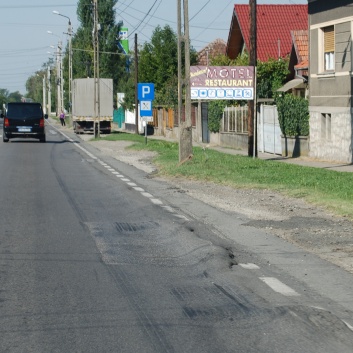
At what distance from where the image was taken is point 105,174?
24016 millimetres

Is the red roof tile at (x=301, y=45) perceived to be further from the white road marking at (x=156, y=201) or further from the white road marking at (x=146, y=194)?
the white road marking at (x=156, y=201)

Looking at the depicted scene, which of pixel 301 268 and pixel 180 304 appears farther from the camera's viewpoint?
pixel 301 268

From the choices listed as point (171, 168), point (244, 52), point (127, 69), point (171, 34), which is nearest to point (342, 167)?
point (171, 168)

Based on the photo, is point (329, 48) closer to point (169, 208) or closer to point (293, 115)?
point (293, 115)

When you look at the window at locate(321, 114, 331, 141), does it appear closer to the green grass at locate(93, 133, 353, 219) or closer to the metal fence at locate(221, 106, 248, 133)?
the green grass at locate(93, 133, 353, 219)

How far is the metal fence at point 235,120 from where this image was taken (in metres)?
39.9

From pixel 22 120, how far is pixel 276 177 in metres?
26.2

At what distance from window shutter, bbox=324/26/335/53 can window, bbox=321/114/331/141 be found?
2.14 metres

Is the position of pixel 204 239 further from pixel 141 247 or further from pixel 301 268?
pixel 301 268

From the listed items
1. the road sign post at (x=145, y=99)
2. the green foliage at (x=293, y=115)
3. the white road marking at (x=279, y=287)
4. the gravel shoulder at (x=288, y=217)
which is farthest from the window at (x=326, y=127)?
the white road marking at (x=279, y=287)

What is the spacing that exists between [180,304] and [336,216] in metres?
6.60

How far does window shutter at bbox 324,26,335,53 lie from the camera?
2963 cm

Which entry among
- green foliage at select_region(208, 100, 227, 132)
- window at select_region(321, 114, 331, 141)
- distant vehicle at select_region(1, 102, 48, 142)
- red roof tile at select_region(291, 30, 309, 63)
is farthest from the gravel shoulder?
distant vehicle at select_region(1, 102, 48, 142)

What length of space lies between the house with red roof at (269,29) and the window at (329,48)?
22292 millimetres
